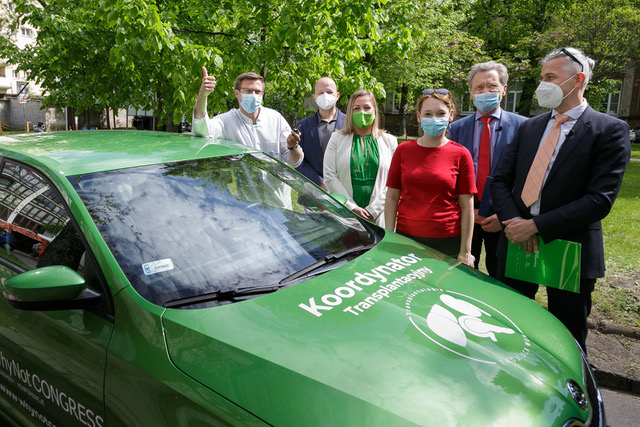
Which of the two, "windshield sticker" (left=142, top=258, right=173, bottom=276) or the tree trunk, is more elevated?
the tree trunk

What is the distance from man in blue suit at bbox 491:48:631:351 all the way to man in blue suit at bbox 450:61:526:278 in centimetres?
50

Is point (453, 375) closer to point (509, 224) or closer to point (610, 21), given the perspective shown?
point (509, 224)

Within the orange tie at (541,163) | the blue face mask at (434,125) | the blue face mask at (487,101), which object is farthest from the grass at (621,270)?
the blue face mask at (434,125)

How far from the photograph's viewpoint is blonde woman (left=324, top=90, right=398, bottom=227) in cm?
386

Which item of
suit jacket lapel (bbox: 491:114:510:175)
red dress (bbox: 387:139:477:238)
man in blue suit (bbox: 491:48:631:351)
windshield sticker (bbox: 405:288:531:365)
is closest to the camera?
windshield sticker (bbox: 405:288:531:365)

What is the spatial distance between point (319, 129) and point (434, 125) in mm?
1557

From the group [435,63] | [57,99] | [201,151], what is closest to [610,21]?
[435,63]

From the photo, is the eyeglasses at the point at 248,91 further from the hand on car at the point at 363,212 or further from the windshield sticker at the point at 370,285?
the windshield sticker at the point at 370,285

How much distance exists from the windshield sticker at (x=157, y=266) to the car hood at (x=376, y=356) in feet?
0.73

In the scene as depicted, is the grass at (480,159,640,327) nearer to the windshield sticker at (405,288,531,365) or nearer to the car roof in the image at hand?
the windshield sticker at (405,288,531,365)

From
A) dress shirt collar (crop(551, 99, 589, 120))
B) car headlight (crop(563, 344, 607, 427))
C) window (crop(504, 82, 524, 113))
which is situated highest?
window (crop(504, 82, 524, 113))

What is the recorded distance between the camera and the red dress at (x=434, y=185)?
3.23 metres

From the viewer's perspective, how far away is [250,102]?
4.05 meters

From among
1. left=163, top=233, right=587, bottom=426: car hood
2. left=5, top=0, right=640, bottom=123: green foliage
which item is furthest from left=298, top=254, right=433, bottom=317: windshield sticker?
left=5, top=0, right=640, bottom=123: green foliage
